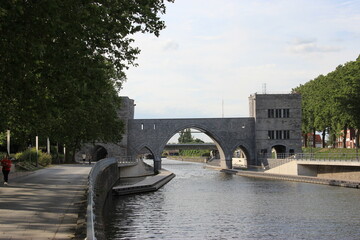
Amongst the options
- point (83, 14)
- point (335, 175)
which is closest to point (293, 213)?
point (83, 14)

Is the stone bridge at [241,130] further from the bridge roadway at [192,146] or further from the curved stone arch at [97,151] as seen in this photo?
the bridge roadway at [192,146]

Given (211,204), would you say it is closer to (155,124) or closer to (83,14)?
(83,14)

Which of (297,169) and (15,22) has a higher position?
(15,22)

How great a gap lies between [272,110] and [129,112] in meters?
21.7

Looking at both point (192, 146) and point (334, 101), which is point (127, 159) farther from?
point (192, 146)

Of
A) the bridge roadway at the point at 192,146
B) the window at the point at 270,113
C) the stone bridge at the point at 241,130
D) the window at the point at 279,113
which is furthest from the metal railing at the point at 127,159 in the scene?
the bridge roadway at the point at 192,146

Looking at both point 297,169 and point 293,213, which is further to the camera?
point 297,169

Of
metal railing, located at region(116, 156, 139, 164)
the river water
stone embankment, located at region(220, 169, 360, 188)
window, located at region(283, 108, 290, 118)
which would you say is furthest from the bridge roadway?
the river water

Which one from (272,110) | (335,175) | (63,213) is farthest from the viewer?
(272,110)

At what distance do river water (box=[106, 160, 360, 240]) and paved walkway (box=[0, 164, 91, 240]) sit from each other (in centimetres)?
271

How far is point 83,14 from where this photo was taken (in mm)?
14062

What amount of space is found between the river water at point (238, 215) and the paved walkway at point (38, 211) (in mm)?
2707

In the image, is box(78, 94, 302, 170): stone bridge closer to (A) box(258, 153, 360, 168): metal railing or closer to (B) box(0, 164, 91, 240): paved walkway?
(A) box(258, 153, 360, 168): metal railing

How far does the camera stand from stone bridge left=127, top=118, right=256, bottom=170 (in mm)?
80438
